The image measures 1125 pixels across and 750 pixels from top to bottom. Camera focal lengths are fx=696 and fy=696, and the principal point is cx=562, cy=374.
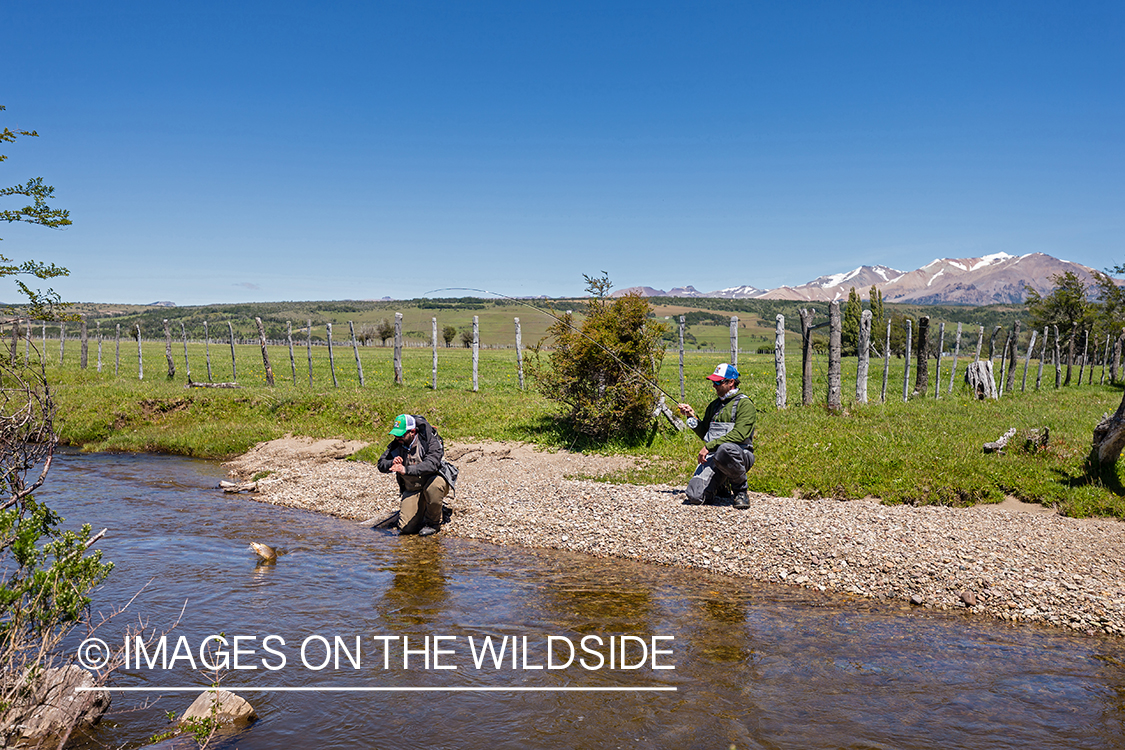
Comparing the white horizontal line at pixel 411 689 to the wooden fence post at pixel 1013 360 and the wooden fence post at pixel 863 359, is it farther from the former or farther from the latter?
the wooden fence post at pixel 1013 360

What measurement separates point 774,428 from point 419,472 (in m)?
9.37

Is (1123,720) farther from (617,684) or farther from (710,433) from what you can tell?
(710,433)

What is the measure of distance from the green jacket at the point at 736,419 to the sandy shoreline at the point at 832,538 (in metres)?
1.22

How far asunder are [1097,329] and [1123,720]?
43721 mm

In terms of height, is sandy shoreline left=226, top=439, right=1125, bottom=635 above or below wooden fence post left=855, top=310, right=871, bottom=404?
below

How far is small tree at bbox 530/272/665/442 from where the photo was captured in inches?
704

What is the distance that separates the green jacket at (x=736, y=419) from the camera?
1220 cm

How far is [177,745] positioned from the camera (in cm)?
565

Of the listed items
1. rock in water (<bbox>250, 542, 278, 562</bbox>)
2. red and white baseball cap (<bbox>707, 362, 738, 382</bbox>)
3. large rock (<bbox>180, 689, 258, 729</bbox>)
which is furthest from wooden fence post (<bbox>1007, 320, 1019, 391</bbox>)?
large rock (<bbox>180, 689, 258, 729</bbox>)

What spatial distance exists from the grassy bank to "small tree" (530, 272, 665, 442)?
2.42 ft

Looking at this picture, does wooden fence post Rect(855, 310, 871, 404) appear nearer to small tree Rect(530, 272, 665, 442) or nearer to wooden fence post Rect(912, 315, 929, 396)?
wooden fence post Rect(912, 315, 929, 396)

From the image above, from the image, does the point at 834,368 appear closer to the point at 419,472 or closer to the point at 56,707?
the point at 419,472

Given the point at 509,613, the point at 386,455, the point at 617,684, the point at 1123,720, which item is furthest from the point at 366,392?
the point at 1123,720

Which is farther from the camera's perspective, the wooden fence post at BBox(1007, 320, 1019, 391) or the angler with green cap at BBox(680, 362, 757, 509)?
the wooden fence post at BBox(1007, 320, 1019, 391)
